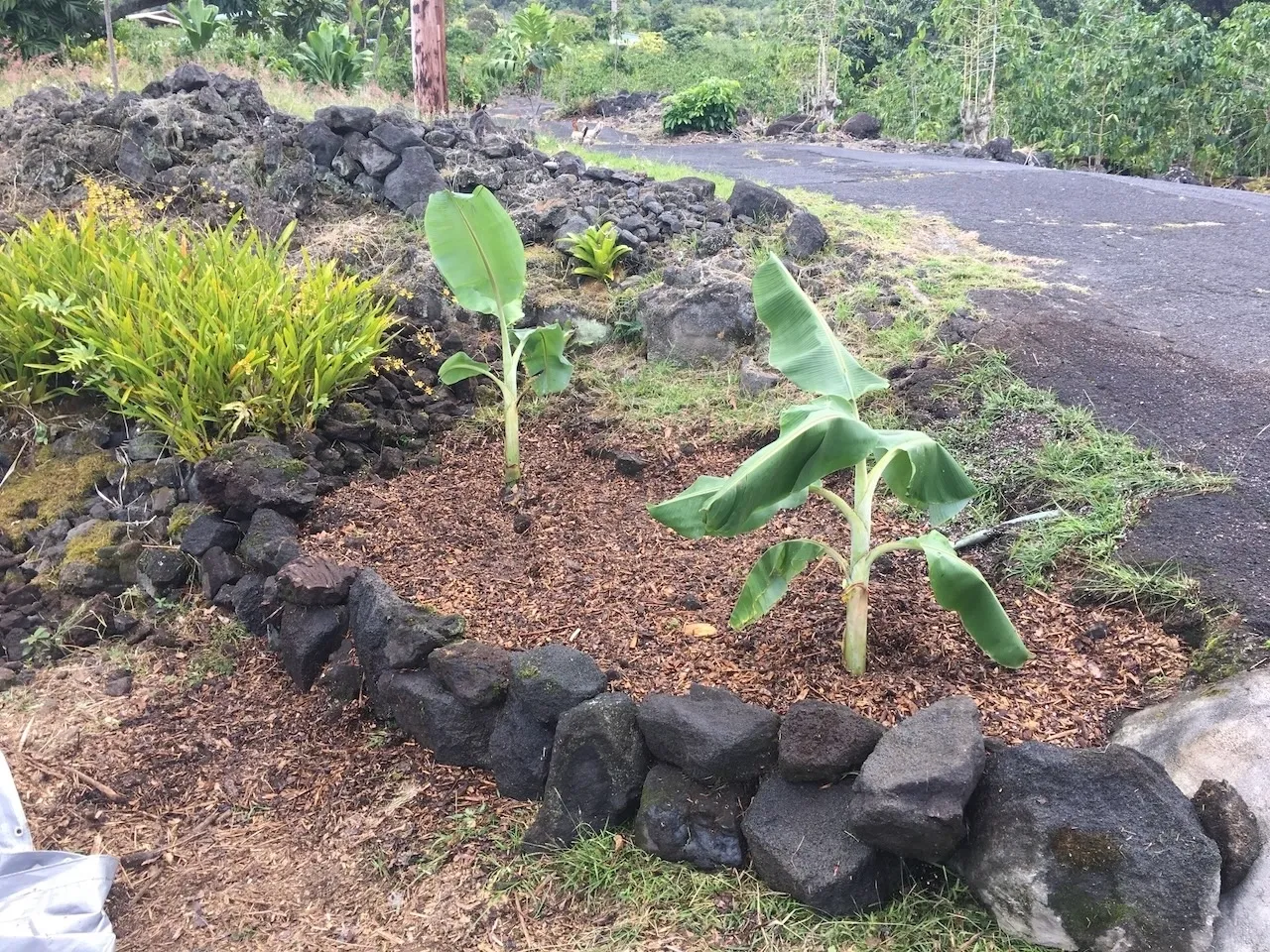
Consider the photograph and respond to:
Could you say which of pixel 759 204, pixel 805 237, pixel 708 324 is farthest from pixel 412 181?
pixel 708 324

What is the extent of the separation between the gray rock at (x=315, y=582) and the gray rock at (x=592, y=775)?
113 centimetres

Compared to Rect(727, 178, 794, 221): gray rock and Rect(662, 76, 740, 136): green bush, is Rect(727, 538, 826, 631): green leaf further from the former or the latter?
Rect(662, 76, 740, 136): green bush

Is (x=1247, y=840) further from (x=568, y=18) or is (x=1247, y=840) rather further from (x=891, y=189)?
(x=568, y=18)

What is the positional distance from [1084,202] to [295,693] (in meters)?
7.50

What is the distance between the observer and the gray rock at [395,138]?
7086mm

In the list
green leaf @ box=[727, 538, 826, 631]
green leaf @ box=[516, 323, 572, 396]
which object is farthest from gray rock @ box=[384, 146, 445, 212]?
green leaf @ box=[727, 538, 826, 631]

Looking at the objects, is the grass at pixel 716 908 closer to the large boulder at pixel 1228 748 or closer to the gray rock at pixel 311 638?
the large boulder at pixel 1228 748

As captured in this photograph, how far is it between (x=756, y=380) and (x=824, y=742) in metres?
2.48

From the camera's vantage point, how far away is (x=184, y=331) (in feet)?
12.9

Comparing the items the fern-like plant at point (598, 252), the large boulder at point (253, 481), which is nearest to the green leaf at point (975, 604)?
the large boulder at point (253, 481)

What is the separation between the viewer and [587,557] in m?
3.49

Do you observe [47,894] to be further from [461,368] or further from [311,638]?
[461,368]

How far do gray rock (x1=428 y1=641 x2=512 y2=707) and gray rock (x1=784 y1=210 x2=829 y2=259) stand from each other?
3.78m

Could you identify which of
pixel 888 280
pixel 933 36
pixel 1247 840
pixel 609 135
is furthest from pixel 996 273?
pixel 933 36
